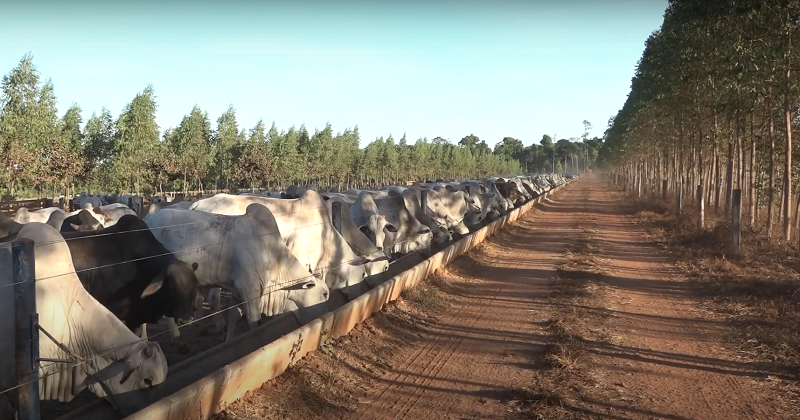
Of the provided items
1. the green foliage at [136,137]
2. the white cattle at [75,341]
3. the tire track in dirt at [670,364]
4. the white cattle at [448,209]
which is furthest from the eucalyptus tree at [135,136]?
the white cattle at [75,341]

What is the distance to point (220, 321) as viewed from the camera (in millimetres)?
10133

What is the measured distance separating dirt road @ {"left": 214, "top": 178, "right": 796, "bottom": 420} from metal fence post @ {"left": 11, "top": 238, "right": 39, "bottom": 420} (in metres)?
1.66

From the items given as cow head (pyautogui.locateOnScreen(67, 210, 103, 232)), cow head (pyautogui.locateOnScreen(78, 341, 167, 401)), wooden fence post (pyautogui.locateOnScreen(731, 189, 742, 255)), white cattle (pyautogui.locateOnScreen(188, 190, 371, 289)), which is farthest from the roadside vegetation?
cow head (pyautogui.locateOnScreen(67, 210, 103, 232))

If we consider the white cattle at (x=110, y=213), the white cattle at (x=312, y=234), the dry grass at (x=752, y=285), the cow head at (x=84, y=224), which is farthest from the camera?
the white cattle at (x=110, y=213)

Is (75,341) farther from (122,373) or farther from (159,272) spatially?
(159,272)

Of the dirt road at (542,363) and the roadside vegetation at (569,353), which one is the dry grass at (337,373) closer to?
the dirt road at (542,363)

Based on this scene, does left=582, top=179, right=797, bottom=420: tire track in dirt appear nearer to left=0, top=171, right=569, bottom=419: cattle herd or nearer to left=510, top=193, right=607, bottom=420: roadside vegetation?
left=510, top=193, right=607, bottom=420: roadside vegetation

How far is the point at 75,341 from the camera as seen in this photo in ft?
18.6

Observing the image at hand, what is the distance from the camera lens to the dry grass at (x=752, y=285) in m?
8.51

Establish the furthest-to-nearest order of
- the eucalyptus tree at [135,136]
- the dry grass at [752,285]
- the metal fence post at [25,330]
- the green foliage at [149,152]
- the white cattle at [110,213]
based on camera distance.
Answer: the eucalyptus tree at [135,136] < the green foliage at [149,152] < the white cattle at [110,213] < the dry grass at [752,285] < the metal fence post at [25,330]

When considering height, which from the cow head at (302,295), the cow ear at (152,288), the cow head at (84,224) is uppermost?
the cow head at (84,224)

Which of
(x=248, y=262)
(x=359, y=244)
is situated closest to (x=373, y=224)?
(x=359, y=244)

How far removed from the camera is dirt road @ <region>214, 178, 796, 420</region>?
6402 millimetres

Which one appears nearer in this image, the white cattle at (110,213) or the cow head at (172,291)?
the cow head at (172,291)
